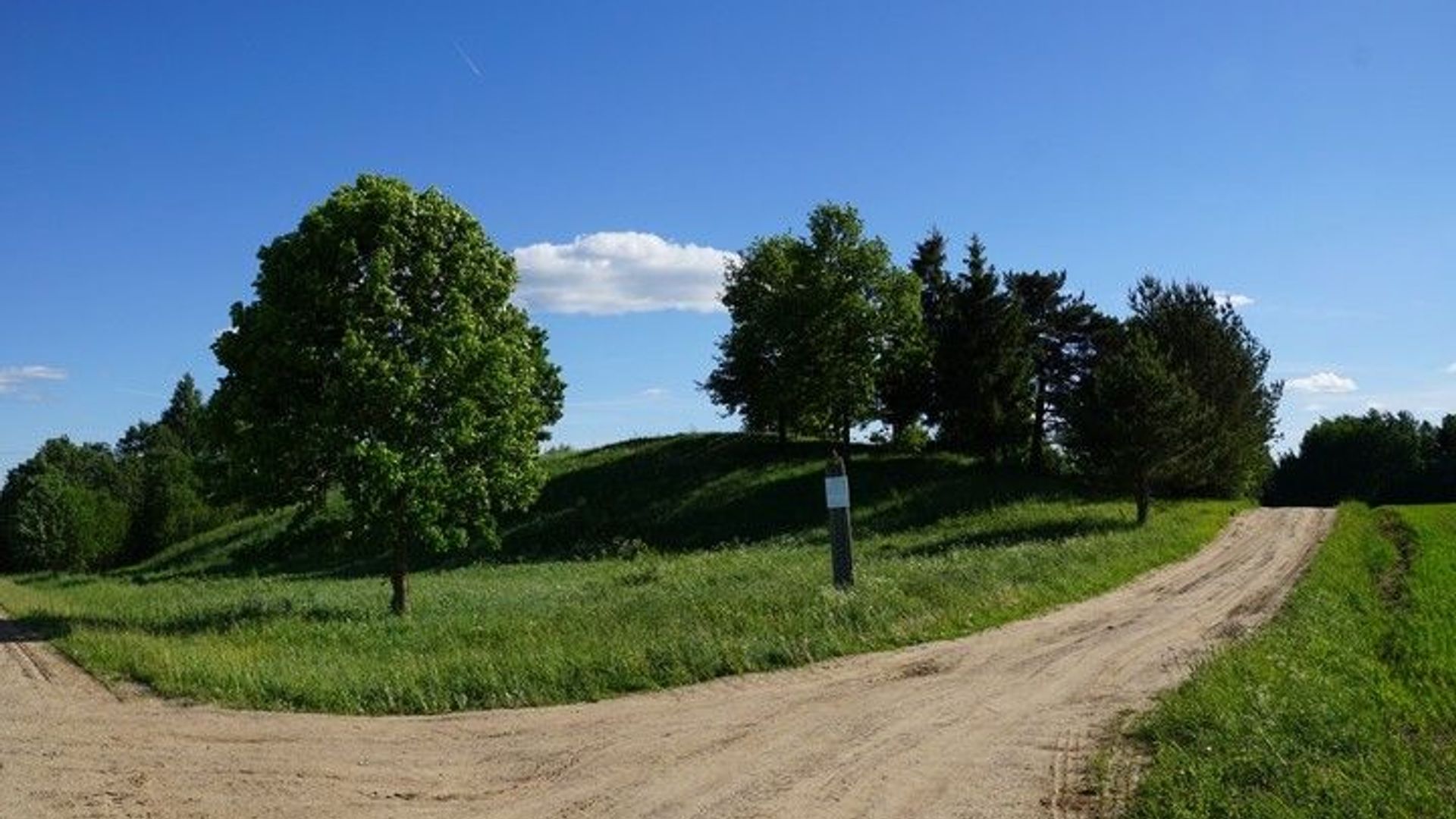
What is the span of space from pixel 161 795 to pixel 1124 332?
161ft

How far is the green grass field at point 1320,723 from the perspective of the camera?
28.8 ft

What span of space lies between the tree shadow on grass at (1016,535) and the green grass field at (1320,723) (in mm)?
14165

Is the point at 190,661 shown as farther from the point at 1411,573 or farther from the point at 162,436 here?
the point at 162,436

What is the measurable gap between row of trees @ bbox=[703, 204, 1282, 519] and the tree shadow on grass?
9.42 meters

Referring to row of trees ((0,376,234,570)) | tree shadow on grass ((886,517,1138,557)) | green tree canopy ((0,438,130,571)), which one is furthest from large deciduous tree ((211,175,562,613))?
green tree canopy ((0,438,130,571))

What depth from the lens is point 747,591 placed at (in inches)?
898

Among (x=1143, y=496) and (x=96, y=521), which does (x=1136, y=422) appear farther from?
(x=96, y=521)

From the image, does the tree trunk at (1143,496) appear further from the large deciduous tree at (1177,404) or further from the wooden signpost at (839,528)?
the wooden signpost at (839,528)

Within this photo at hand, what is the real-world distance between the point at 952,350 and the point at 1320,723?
43.2 meters

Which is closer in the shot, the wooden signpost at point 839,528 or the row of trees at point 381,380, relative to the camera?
the wooden signpost at point 839,528

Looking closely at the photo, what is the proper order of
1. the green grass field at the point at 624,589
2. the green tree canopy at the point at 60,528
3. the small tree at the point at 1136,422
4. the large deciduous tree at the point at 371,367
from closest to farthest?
the green grass field at the point at 624,589 → the large deciduous tree at the point at 371,367 → the small tree at the point at 1136,422 → the green tree canopy at the point at 60,528

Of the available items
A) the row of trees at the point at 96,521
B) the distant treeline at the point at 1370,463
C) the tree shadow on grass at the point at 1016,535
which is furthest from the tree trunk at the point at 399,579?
the distant treeline at the point at 1370,463

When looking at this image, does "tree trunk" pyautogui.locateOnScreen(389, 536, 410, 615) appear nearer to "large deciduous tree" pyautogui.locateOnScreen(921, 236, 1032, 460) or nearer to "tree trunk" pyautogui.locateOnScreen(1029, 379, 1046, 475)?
"large deciduous tree" pyautogui.locateOnScreen(921, 236, 1032, 460)

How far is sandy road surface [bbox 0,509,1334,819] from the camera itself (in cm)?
941
